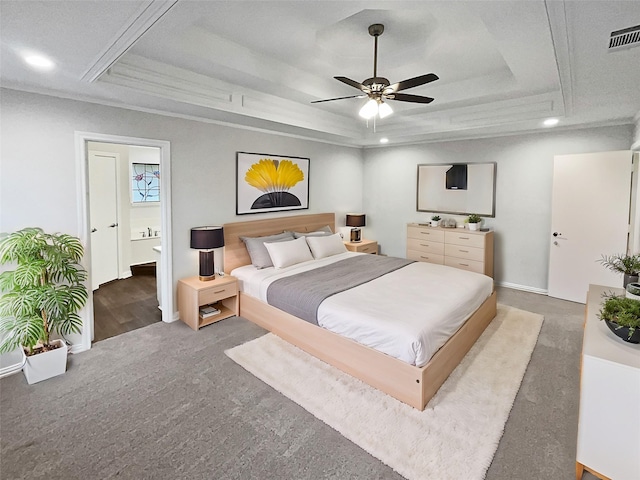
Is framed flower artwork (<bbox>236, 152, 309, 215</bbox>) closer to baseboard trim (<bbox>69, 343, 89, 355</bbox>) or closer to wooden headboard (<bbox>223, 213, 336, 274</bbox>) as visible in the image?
wooden headboard (<bbox>223, 213, 336, 274</bbox>)

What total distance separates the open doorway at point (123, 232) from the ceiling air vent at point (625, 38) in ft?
14.6

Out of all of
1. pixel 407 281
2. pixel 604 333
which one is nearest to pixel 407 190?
pixel 407 281

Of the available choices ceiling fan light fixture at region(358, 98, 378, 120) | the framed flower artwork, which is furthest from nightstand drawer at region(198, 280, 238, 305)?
ceiling fan light fixture at region(358, 98, 378, 120)

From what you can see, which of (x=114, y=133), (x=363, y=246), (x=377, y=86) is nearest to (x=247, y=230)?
(x=114, y=133)

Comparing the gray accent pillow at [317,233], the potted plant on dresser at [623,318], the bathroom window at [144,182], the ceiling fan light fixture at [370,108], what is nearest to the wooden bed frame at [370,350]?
the gray accent pillow at [317,233]

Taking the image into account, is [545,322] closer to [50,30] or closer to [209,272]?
[209,272]

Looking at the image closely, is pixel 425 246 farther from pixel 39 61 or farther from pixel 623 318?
pixel 39 61

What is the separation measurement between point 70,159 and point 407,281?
349 cm

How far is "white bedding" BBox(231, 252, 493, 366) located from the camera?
2504 millimetres

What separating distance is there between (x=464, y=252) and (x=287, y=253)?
2.73 metres

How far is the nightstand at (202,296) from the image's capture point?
3693 millimetres

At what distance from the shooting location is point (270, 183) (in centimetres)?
485

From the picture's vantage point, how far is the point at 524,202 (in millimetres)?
4930

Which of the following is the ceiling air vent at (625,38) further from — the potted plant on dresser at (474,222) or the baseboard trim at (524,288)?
the baseboard trim at (524,288)
